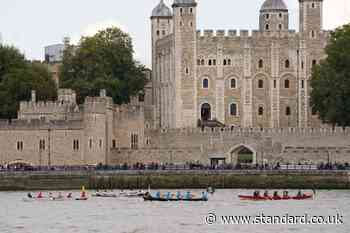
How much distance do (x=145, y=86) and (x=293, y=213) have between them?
59.8 metres

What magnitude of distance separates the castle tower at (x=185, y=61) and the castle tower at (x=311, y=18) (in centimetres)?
871

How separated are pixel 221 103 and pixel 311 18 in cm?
990

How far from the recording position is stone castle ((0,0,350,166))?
133m

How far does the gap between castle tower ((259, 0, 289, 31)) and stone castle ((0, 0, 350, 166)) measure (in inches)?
3.2

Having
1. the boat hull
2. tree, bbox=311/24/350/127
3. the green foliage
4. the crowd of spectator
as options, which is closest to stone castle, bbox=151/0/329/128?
tree, bbox=311/24/350/127

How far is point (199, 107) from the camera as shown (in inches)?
6073

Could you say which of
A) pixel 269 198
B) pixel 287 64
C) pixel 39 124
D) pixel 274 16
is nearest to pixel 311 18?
pixel 287 64

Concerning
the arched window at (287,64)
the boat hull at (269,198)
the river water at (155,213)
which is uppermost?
the arched window at (287,64)

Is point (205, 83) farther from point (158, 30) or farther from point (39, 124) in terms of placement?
point (39, 124)

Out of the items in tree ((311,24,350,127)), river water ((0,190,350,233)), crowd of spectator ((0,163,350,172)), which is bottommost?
river water ((0,190,350,233))

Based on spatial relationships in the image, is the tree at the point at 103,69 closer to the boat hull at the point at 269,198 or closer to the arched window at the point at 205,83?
the arched window at the point at 205,83

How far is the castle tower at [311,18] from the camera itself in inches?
6033

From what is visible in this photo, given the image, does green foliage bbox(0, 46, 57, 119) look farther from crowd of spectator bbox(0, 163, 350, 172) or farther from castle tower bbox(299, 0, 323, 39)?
castle tower bbox(299, 0, 323, 39)

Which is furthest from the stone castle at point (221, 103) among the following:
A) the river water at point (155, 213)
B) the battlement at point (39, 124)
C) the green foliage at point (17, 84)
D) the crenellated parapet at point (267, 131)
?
the river water at point (155, 213)
